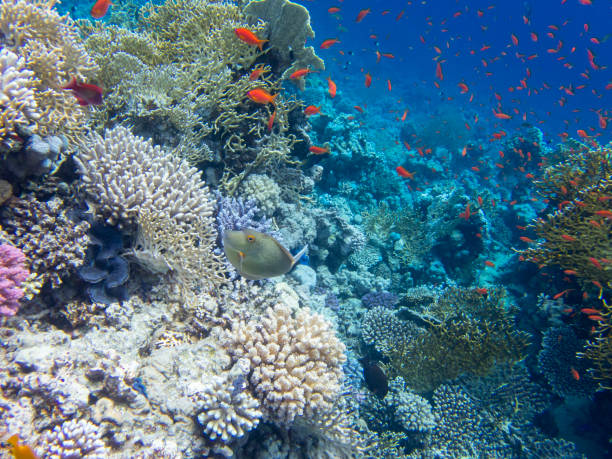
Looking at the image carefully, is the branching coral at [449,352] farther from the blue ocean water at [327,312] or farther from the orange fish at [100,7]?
the orange fish at [100,7]

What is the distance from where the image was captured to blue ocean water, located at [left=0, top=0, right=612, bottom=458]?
8.38ft

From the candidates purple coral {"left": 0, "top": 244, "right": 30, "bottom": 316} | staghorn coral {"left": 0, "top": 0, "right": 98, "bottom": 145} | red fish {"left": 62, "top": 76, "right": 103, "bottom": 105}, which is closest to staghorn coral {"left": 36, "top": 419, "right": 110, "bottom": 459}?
purple coral {"left": 0, "top": 244, "right": 30, "bottom": 316}

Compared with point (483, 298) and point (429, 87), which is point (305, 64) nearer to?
point (483, 298)

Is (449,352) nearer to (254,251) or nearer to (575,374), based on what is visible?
(575,374)

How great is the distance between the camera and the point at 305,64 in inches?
238

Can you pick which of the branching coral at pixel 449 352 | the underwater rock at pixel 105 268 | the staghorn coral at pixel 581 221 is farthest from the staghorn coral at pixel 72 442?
the staghorn coral at pixel 581 221

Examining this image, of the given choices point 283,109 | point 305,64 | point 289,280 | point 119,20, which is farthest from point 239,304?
point 119,20

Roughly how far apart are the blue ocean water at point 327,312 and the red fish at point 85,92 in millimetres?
771

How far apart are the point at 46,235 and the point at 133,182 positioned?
939 mm

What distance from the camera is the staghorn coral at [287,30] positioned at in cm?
550

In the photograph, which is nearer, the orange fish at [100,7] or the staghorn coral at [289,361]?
the staghorn coral at [289,361]

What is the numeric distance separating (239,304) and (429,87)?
48.8 m

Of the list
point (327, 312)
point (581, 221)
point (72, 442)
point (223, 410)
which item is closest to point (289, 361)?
point (223, 410)

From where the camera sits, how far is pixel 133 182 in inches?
129
